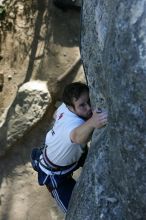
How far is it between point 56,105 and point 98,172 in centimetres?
287

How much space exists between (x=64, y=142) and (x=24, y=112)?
2.43 metres

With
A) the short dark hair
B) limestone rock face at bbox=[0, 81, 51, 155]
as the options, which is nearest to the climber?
the short dark hair

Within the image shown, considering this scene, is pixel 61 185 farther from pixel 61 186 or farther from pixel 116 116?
pixel 116 116

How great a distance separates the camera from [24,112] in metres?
6.24

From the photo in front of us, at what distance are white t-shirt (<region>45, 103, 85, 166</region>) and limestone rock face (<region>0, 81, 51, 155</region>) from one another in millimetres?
2105

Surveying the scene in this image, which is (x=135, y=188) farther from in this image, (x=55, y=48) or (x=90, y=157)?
(x=55, y=48)

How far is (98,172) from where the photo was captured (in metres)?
3.47

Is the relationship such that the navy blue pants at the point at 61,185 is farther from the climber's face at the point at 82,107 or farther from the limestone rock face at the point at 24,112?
the limestone rock face at the point at 24,112

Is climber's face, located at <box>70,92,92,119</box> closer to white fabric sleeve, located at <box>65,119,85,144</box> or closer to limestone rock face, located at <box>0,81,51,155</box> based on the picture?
white fabric sleeve, located at <box>65,119,85,144</box>

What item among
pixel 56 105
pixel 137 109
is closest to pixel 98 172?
pixel 137 109

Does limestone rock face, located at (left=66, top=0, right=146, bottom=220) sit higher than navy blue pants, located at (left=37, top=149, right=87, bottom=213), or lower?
higher

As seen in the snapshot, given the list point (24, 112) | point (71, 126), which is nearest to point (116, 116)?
point (71, 126)

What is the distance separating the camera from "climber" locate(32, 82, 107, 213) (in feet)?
12.1

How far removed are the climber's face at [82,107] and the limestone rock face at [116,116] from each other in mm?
105
